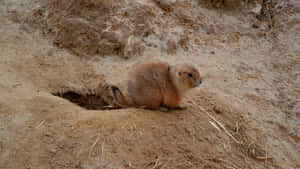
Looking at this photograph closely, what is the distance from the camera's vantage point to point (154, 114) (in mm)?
2850

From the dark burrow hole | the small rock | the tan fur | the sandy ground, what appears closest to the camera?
the sandy ground

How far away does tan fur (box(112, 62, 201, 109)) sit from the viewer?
2.96m

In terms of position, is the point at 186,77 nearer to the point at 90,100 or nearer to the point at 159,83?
the point at 159,83

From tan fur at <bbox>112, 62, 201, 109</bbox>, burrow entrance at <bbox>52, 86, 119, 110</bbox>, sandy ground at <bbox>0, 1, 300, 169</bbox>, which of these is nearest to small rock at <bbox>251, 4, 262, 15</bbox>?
sandy ground at <bbox>0, 1, 300, 169</bbox>

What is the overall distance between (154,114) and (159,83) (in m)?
0.46

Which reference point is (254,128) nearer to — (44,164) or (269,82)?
(269,82)

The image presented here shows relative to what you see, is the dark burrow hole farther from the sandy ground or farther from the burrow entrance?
the sandy ground

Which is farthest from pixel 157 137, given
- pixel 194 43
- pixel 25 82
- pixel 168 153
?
pixel 194 43

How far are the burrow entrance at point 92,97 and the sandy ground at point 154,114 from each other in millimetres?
122

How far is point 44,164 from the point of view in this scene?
6.57 ft

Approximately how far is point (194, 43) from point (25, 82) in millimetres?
3871

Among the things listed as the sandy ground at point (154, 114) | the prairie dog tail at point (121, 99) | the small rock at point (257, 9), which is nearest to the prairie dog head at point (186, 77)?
the sandy ground at point (154, 114)

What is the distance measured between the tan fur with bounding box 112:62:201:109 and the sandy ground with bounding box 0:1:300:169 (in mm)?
226

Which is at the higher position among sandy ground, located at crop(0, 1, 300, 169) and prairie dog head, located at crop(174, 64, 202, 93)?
prairie dog head, located at crop(174, 64, 202, 93)
